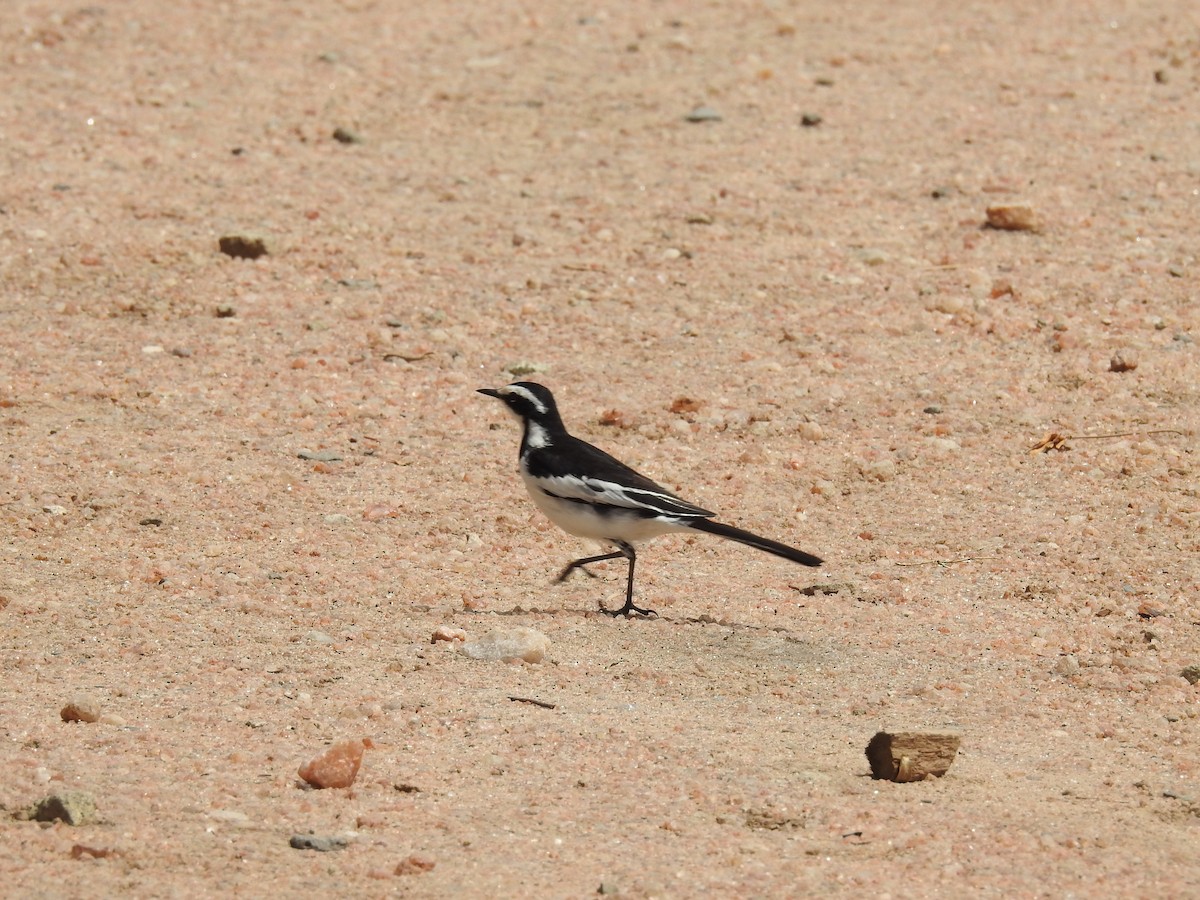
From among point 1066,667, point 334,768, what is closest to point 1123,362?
point 1066,667

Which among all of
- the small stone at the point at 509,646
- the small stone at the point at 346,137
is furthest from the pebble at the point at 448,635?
the small stone at the point at 346,137

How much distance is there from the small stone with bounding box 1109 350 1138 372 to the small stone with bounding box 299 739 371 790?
197 inches

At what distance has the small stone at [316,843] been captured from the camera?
15.6ft

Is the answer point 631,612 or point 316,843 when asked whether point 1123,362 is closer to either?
point 631,612

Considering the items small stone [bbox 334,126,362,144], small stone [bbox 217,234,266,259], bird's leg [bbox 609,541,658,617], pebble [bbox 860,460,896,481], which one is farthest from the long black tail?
small stone [bbox 334,126,362,144]

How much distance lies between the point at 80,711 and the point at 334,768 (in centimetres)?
90

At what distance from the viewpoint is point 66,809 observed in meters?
4.76

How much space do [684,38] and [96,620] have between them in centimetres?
807

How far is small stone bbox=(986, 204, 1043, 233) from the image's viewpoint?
9961 mm

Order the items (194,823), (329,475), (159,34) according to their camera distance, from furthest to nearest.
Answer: (159,34) → (329,475) → (194,823)

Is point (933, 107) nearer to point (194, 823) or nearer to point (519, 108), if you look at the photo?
point (519, 108)

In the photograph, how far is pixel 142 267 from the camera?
9.47 m

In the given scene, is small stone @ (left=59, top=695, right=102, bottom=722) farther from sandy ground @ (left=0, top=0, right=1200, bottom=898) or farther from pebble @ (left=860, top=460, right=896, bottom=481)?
pebble @ (left=860, top=460, right=896, bottom=481)

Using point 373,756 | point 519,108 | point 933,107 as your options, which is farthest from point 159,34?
point 373,756
